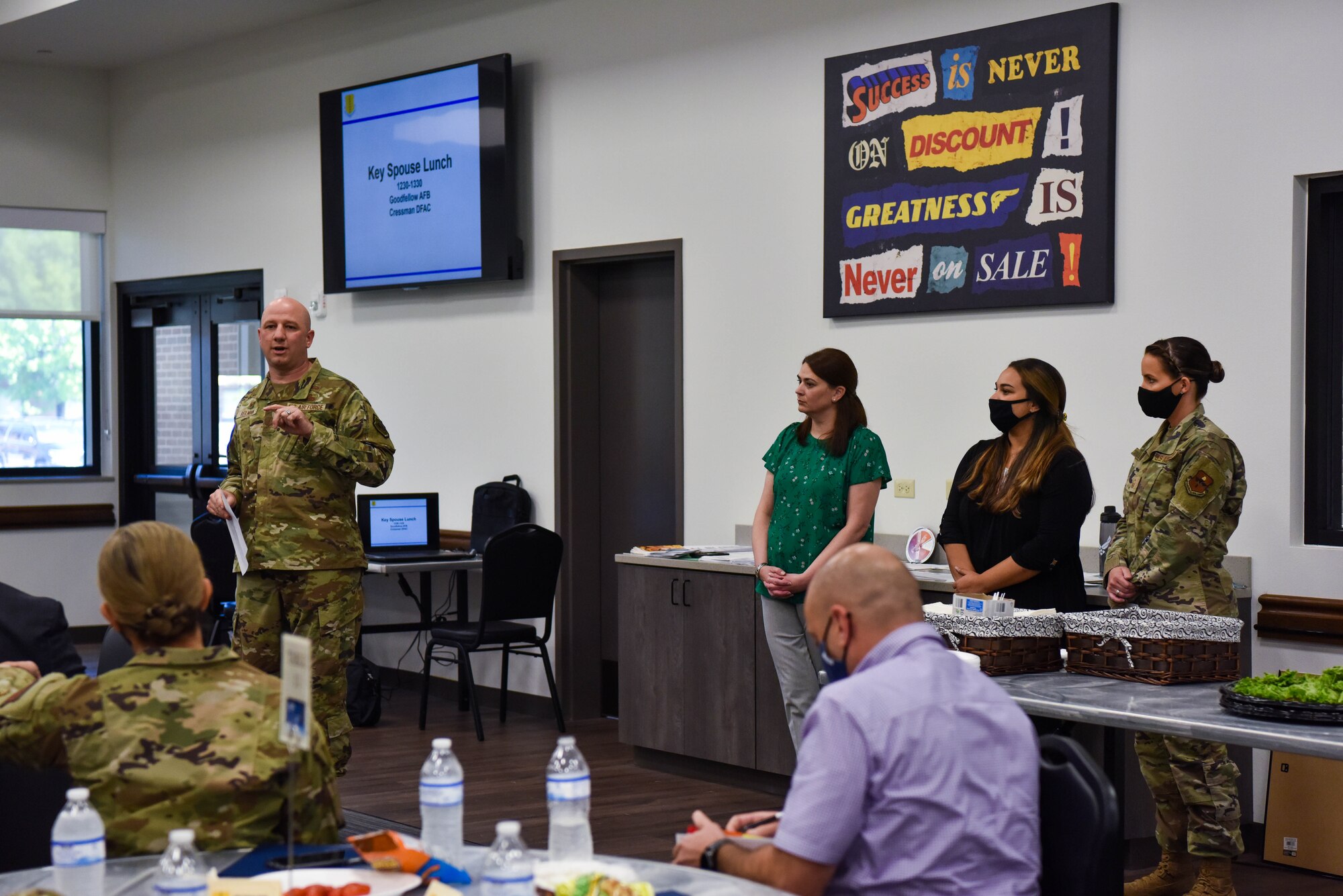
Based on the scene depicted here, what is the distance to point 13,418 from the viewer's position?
10.0 meters

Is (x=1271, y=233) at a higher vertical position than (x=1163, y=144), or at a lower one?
lower

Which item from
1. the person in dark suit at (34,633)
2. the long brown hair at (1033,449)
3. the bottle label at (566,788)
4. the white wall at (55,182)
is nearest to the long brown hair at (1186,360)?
the long brown hair at (1033,449)

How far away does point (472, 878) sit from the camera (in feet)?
7.09

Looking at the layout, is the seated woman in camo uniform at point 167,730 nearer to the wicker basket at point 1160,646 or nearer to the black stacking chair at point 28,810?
the black stacking chair at point 28,810

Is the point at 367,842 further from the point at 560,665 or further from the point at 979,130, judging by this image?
the point at 560,665

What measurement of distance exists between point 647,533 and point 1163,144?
3.11m

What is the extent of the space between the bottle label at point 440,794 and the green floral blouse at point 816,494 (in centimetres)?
277

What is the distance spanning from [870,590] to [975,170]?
3589 mm

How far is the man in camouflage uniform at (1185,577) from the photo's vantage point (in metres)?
4.07

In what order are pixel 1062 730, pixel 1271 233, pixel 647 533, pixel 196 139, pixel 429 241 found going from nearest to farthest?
pixel 1062 730 < pixel 1271 233 < pixel 647 533 < pixel 429 241 < pixel 196 139

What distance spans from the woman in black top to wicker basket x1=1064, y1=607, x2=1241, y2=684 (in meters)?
0.59

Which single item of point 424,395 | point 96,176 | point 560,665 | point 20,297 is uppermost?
point 96,176

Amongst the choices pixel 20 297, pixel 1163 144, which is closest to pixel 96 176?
pixel 20 297

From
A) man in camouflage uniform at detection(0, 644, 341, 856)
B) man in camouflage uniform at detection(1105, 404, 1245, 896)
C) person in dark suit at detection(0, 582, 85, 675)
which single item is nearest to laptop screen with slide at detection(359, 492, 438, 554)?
person in dark suit at detection(0, 582, 85, 675)
